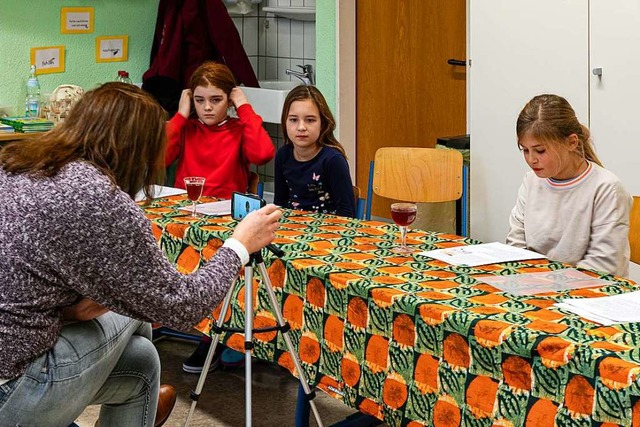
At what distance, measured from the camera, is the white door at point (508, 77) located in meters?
3.83

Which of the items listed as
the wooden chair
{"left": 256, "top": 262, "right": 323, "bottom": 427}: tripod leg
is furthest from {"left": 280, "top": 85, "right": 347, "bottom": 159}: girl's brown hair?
{"left": 256, "top": 262, "right": 323, "bottom": 427}: tripod leg

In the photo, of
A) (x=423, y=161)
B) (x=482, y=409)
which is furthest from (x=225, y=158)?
(x=482, y=409)

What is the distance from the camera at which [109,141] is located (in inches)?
80.7

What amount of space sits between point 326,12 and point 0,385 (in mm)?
3579

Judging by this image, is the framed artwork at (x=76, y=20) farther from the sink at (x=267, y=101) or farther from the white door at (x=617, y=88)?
the white door at (x=617, y=88)

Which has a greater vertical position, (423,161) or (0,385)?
(423,161)

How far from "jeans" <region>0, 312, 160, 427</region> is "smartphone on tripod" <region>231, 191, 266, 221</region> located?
413 millimetres

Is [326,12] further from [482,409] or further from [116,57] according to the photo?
[482,409]

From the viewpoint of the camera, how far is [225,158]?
12.7 ft

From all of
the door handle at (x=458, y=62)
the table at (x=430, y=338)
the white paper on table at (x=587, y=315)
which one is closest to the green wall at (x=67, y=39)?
the door handle at (x=458, y=62)

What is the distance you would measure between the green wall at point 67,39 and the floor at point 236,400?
1.96m

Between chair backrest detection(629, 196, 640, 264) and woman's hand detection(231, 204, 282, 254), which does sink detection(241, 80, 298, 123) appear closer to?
chair backrest detection(629, 196, 640, 264)

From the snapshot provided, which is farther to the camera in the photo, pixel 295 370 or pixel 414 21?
pixel 414 21

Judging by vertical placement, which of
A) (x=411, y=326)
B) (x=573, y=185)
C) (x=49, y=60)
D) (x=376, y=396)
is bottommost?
(x=376, y=396)
